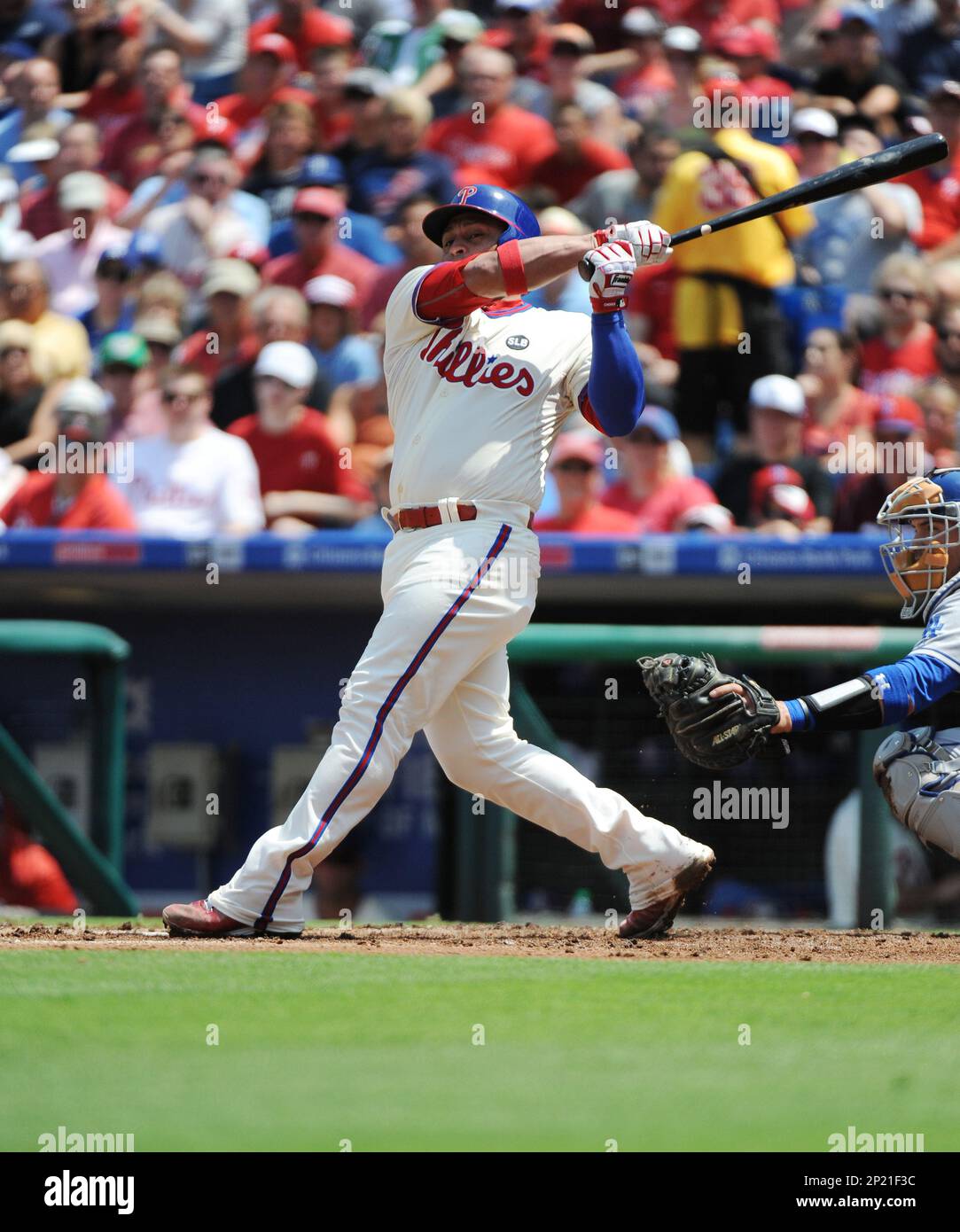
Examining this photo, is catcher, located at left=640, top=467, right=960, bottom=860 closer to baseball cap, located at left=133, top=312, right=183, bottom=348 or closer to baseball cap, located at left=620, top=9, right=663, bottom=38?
baseball cap, located at left=133, top=312, right=183, bottom=348

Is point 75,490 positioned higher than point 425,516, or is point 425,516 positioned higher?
point 425,516

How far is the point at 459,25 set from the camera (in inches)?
381

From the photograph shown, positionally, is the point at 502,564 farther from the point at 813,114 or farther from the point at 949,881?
the point at 813,114

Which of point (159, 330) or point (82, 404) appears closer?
point (82, 404)

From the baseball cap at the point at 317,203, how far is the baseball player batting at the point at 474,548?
4.11 metres

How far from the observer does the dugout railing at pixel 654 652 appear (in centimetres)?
595

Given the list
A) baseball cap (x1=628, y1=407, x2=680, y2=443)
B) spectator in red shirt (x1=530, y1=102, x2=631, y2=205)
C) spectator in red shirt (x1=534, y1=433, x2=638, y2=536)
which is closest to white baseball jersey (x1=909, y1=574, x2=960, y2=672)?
spectator in red shirt (x1=534, y1=433, x2=638, y2=536)

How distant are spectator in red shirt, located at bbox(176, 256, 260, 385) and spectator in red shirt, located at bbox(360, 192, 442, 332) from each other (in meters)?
0.55

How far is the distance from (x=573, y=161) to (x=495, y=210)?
173 inches

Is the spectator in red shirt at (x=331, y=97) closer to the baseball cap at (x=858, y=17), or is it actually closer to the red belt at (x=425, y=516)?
the baseball cap at (x=858, y=17)

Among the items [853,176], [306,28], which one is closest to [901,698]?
[853,176]

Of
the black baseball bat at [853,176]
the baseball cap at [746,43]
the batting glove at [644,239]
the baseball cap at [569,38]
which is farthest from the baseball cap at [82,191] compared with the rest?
the batting glove at [644,239]

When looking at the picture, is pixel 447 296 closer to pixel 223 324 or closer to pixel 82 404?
pixel 82 404

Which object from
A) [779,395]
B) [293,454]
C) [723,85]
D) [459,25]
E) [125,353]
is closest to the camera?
[779,395]
